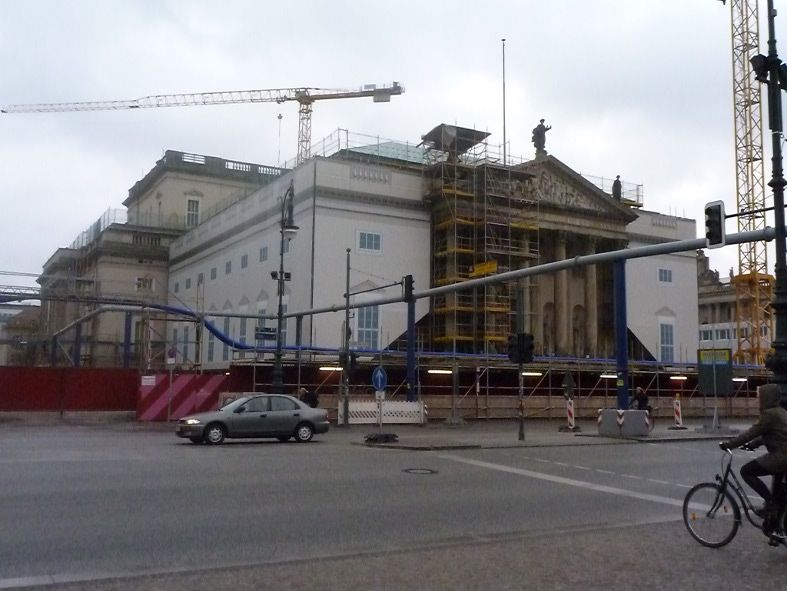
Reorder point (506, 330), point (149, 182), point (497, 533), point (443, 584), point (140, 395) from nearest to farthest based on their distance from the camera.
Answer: point (443, 584) → point (497, 533) → point (140, 395) → point (506, 330) → point (149, 182)

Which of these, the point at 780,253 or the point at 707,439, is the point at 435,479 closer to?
the point at 780,253

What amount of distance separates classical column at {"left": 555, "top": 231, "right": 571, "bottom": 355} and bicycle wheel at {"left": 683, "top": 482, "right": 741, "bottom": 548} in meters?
49.0

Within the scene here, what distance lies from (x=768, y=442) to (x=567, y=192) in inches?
2011

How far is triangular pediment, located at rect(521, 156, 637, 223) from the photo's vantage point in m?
56.4

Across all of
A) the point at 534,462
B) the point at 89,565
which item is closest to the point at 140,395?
the point at 534,462

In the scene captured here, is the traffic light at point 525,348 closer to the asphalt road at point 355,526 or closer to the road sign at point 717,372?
the asphalt road at point 355,526

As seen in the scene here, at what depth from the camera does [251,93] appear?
91688 mm

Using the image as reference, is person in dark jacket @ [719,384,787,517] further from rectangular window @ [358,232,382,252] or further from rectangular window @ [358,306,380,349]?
rectangular window @ [358,232,382,252]

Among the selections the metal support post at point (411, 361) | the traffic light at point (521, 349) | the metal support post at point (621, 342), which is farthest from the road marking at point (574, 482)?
the metal support post at point (411, 361)

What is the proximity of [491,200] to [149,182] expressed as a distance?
43118 mm

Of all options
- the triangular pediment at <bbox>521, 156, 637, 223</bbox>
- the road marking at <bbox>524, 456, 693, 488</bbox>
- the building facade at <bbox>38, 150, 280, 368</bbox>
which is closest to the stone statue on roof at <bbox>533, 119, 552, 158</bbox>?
the triangular pediment at <bbox>521, 156, 637, 223</bbox>

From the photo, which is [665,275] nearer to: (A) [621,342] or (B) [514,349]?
(A) [621,342]

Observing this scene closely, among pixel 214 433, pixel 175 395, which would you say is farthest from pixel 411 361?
pixel 214 433

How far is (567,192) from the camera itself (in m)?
58.2
